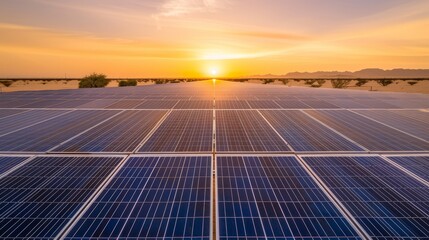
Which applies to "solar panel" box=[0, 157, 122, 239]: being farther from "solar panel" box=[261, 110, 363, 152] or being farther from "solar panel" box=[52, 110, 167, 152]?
"solar panel" box=[261, 110, 363, 152]

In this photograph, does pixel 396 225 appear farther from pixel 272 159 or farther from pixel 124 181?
pixel 124 181

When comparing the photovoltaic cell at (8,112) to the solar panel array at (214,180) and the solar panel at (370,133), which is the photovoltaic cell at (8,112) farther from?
the solar panel at (370,133)

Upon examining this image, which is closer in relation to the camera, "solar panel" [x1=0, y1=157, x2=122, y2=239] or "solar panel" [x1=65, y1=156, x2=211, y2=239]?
"solar panel" [x1=65, y1=156, x2=211, y2=239]

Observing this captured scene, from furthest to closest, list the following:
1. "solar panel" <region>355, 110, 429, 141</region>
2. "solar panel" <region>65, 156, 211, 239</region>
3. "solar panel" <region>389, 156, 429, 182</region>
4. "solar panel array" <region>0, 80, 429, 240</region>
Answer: "solar panel" <region>355, 110, 429, 141</region> < "solar panel" <region>389, 156, 429, 182</region> < "solar panel array" <region>0, 80, 429, 240</region> < "solar panel" <region>65, 156, 211, 239</region>

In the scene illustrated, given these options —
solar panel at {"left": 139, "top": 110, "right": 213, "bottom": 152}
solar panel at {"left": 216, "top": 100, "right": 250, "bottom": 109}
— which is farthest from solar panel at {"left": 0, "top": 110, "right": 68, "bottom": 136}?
solar panel at {"left": 216, "top": 100, "right": 250, "bottom": 109}

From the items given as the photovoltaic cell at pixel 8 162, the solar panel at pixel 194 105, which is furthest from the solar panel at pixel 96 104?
the photovoltaic cell at pixel 8 162

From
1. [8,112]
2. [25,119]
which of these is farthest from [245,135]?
[8,112]
